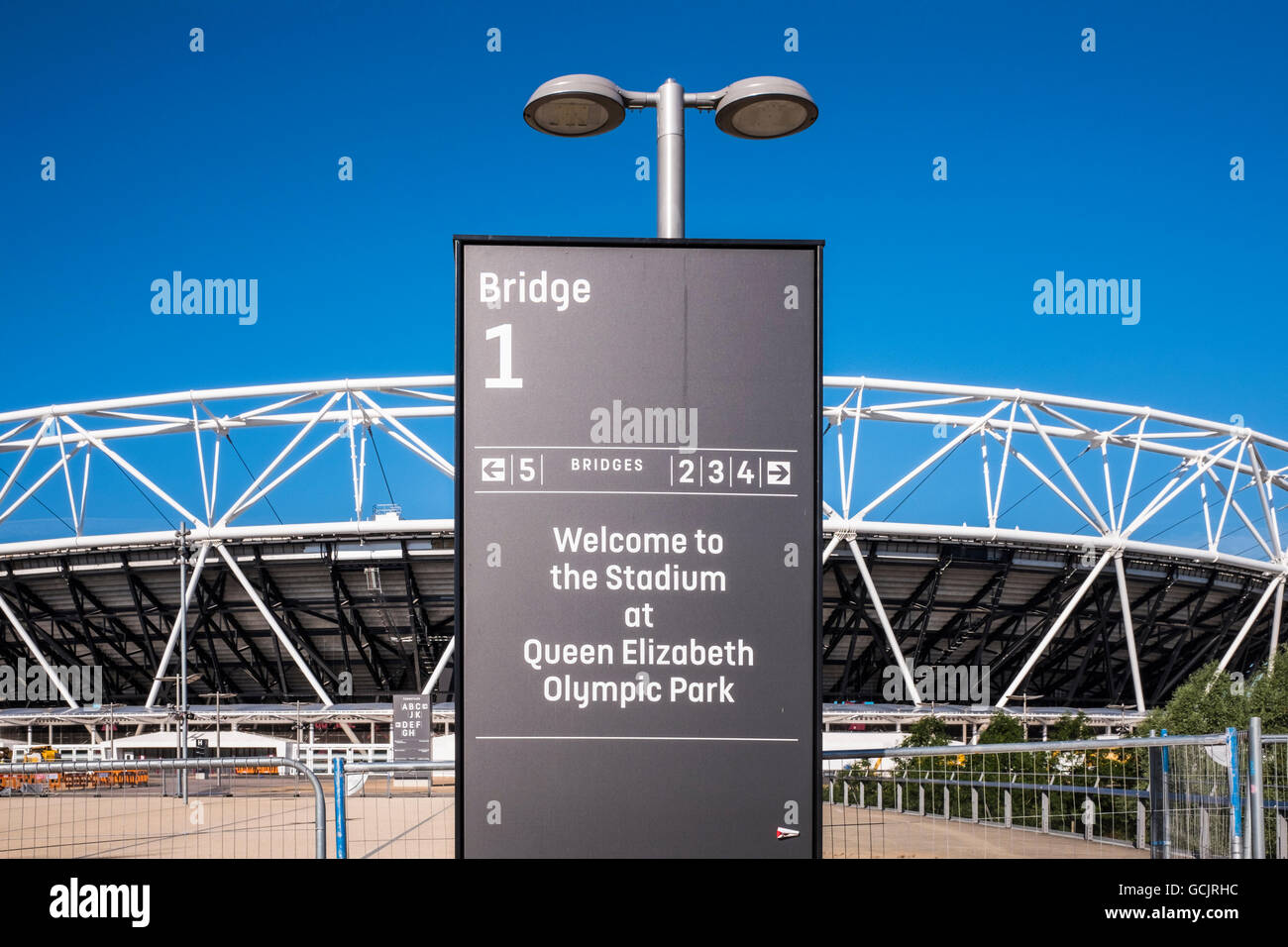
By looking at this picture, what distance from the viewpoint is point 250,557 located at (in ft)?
159

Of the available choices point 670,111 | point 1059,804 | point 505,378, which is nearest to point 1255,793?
point 505,378

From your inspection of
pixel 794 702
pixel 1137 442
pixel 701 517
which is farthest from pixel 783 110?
pixel 1137 442

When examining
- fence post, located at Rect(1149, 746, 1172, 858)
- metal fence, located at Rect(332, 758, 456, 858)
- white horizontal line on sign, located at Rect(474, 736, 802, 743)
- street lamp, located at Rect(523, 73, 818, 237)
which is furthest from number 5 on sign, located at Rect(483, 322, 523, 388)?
fence post, located at Rect(1149, 746, 1172, 858)

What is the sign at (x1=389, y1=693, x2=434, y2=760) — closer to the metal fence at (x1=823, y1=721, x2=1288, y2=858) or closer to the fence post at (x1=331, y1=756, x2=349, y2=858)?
the metal fence at (x1=823, y1=721, x2=1288, y2=858)

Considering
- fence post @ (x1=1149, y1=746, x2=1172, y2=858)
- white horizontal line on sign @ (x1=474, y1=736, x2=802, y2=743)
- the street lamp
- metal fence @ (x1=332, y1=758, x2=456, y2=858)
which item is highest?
the street lamp

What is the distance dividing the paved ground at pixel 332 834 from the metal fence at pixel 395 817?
0.13 ft

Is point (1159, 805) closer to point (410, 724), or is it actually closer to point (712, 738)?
point (712, 738)

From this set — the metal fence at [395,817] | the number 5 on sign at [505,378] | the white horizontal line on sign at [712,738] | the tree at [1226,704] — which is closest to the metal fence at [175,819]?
the metal fence at [395,817]

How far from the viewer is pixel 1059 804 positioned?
13.5 metres

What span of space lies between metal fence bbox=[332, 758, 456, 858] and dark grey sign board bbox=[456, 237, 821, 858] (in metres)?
2.28

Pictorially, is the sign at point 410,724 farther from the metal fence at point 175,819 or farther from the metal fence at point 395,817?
the metal fence at point 175,819

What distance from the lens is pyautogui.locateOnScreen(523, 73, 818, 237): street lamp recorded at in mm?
6926

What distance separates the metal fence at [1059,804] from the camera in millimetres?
8023
